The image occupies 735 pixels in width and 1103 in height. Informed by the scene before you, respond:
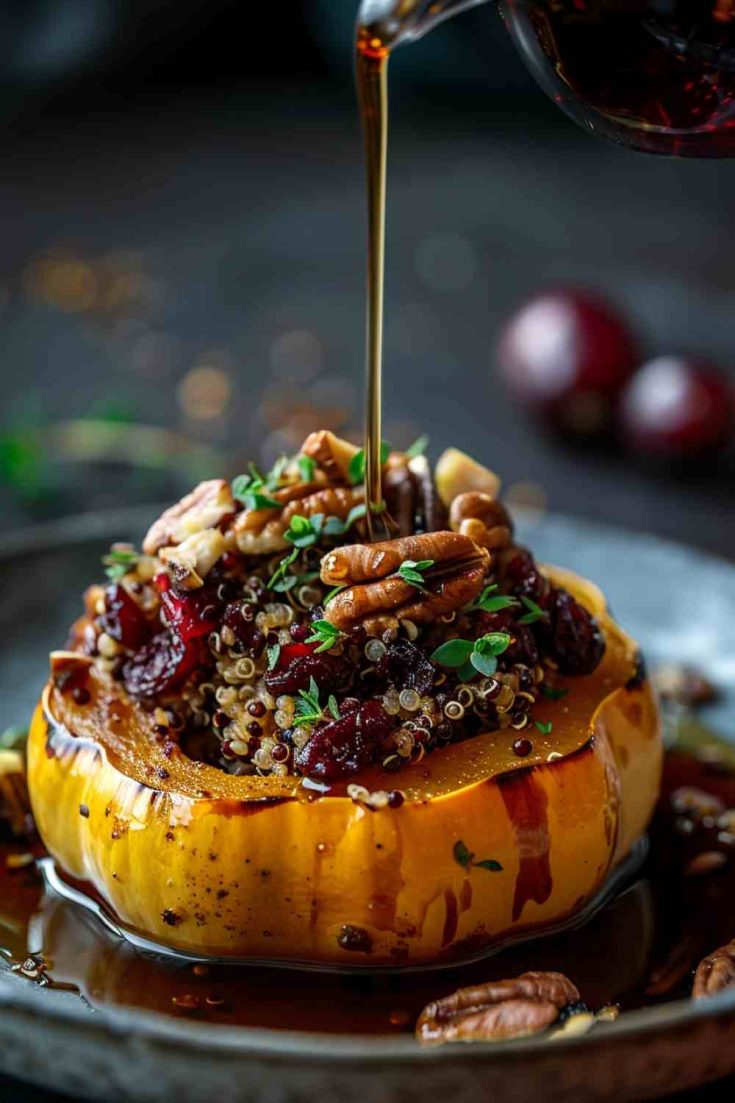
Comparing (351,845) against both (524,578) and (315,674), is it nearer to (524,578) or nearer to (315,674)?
(315,674)

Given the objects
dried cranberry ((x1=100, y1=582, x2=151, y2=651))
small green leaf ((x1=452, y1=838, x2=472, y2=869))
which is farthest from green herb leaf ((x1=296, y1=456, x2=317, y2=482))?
small green leaf ((x1=452, y1=838, x2=472, y2=869))

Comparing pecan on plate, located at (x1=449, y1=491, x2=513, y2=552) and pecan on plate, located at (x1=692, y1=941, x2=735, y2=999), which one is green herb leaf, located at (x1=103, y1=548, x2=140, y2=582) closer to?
pecan on plate, located at (x1=449, y1=491, x2=513, y2=552)

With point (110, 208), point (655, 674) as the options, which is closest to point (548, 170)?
point (110, 208)

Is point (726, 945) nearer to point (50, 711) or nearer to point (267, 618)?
point (267, 618)

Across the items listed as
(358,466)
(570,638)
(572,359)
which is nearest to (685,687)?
(570,638)

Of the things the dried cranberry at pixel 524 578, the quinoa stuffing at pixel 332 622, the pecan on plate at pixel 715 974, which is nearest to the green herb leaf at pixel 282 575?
the quinoa stuffing at pixel 332 622

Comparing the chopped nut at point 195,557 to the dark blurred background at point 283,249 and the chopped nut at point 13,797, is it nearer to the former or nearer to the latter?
the chopped nut at point 13,797
